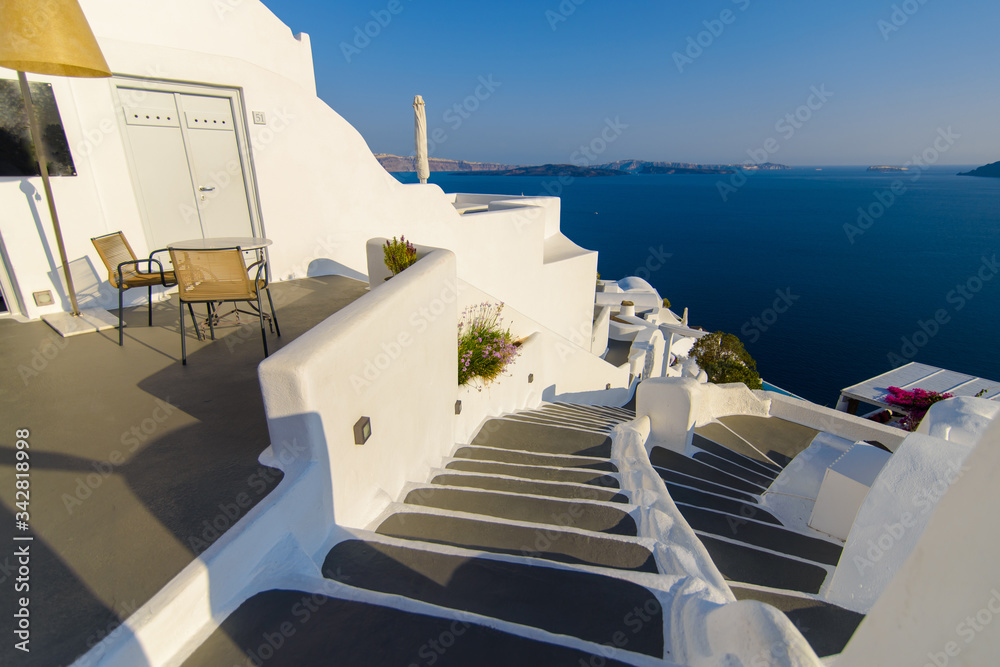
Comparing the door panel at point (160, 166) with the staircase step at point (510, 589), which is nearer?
the staircase step at point (510, 589)

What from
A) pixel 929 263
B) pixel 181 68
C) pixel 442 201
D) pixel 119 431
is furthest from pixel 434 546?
pixel 929 263

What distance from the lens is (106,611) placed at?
5.89 ft

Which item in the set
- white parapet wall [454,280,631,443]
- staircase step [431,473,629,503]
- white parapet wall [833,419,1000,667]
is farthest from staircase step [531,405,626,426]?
white parapet wall [833,419,1000,667]

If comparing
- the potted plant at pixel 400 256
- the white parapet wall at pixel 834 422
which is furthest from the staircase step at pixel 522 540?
the white parapet wall at pixel 834 422

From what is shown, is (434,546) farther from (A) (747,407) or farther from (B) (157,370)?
(A) (747,407)

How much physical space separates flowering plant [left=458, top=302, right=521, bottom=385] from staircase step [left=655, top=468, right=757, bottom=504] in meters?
2.76

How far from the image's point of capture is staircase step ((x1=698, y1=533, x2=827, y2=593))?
394 centimetres

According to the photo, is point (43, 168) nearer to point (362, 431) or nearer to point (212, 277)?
point (212, 277)

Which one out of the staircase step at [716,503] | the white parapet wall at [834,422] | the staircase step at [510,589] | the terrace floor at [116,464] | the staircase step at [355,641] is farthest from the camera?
the white parapet wall at [834,422]

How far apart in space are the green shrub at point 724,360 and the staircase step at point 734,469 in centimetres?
1928

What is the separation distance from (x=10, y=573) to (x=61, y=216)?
16.6 ft

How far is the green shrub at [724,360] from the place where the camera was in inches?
1052

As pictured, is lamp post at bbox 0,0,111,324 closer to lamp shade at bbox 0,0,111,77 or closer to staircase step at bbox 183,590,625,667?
lamp shade at bbox 0,0,111,77

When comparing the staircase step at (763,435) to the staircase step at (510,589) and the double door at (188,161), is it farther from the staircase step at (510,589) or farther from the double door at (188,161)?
the double door at (188,161)
